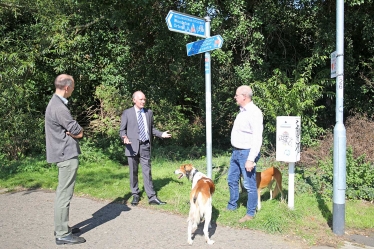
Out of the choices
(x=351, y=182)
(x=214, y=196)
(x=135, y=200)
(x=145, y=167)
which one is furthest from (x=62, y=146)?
(x=351, y=182)

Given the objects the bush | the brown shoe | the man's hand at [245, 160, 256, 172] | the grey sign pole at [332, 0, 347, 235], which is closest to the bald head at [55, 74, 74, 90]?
the man's hand at [245, 160, 256, 172]

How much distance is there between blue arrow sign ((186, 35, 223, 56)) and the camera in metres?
4.91

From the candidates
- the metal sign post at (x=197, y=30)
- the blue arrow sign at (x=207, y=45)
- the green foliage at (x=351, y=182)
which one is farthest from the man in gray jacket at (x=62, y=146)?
the green foliage at (x=351, y=182)

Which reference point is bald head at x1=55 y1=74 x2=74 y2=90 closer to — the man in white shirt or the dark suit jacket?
the dark suit jacket

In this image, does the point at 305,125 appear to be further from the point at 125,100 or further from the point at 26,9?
the point at 26,9

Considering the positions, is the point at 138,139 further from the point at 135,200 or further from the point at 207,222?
the point at 207,222

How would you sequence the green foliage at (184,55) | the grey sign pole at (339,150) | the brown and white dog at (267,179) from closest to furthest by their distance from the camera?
1. the grey sign pole at (339,150)
2. the brown and white dog at (267,179)
3. the green foliage at (184,55)

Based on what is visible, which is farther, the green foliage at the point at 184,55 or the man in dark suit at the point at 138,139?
the green foliage at the point at 184,55

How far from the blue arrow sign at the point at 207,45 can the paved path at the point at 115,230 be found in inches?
106

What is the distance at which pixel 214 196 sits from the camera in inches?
225

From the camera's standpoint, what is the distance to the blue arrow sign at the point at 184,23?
4.84 m

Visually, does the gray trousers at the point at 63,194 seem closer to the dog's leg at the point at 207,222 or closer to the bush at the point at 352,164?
the dog's leg at the point at 207,222

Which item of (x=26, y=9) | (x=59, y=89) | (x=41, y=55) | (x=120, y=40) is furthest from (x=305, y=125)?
(x=26, y=9)

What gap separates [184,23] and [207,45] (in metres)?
0.49
